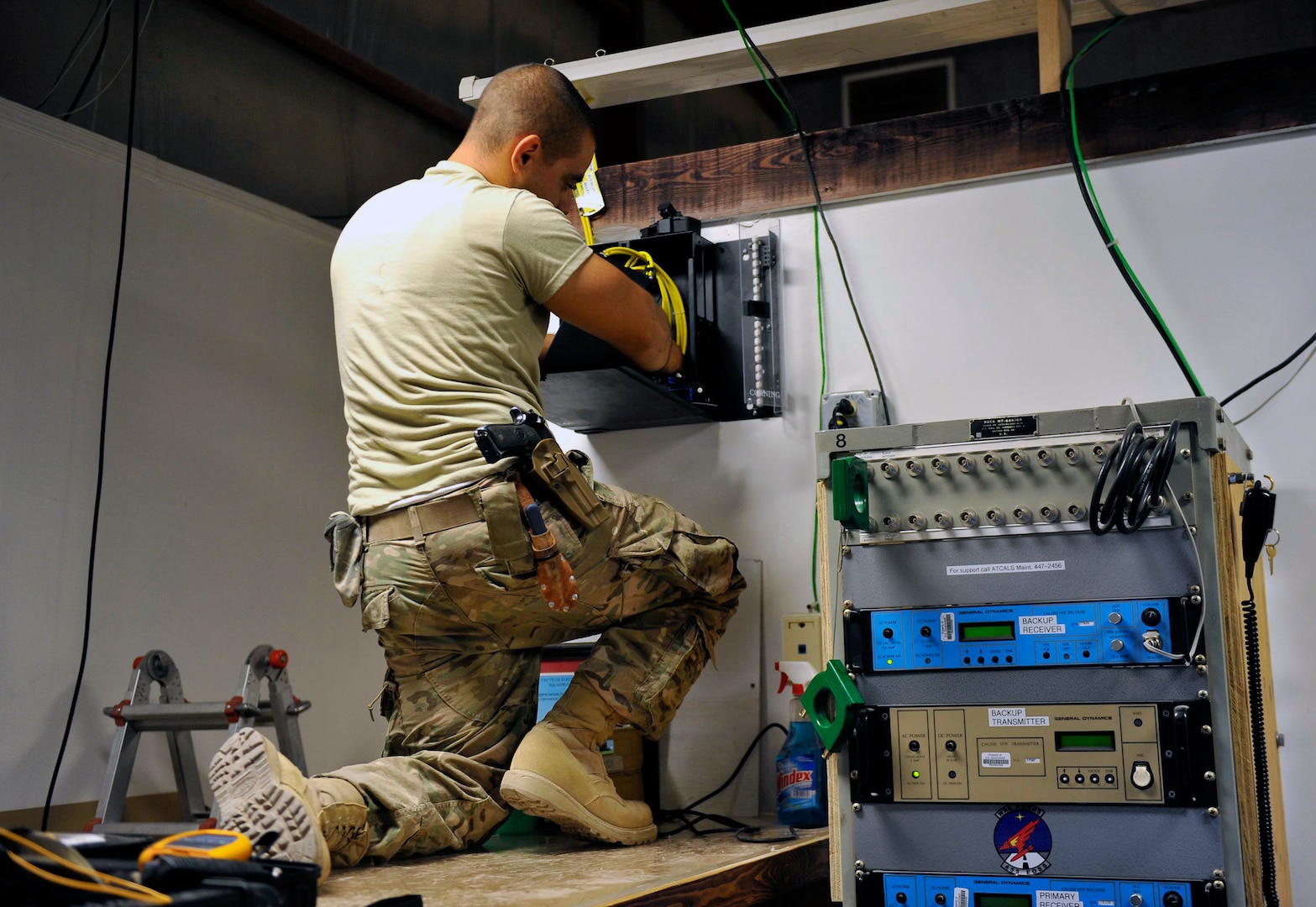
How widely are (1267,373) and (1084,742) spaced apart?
107cm

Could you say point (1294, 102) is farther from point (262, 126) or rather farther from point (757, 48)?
point (262, 126)

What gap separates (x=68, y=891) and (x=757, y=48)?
2508 mm

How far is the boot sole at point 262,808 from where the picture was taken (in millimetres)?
1552

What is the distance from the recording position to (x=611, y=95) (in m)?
3.19

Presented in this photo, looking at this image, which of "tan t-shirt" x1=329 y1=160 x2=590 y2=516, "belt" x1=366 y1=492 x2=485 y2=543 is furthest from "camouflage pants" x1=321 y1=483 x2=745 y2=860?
"tan t-shirt" x1=329 y1=160 x2=590 y2=516

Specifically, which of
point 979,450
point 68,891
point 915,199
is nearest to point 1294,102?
point 915,199

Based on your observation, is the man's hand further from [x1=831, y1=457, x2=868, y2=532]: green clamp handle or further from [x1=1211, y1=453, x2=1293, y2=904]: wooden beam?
[x1=1211, y1=453, x2=1293, y2=904]: wooden beam

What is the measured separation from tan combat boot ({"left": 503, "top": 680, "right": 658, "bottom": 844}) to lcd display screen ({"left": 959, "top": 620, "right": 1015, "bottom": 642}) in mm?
689

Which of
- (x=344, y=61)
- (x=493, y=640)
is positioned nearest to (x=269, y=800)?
(x=493, y=640)

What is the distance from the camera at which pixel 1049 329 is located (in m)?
2.50

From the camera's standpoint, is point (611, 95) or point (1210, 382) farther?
point (611, 95)

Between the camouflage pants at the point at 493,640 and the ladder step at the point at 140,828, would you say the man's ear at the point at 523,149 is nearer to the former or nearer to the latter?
the camouflage pants at the point at 493,640

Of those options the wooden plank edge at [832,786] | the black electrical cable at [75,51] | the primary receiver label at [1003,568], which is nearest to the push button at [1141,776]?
the primary receiver label at [1003,568]

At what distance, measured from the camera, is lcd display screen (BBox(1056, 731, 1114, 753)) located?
64.2 inches
